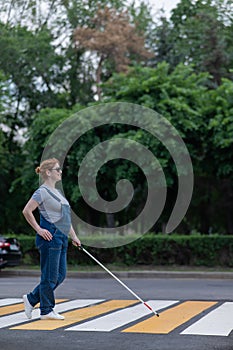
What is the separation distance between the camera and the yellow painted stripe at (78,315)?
772 centimetres

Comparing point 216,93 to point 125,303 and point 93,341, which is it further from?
point 93,341

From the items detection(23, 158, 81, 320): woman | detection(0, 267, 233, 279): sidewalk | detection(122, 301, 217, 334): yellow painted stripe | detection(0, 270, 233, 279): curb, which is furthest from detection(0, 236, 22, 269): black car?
detection(23, 158, 81, 320): woman

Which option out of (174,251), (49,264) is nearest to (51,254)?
(49,264)

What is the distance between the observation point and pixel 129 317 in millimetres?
8609

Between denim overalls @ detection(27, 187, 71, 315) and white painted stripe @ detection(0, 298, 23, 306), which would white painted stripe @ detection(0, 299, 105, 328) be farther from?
white painted stripe @ detection(0, 298, 23, 306)

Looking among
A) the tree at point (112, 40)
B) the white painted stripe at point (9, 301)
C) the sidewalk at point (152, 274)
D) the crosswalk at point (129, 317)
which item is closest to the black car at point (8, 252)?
the sidewalk at point (152, 274)

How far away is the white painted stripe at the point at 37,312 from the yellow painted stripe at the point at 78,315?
0.22 m

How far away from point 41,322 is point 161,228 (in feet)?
76.8

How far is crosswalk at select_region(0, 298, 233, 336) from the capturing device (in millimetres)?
7570

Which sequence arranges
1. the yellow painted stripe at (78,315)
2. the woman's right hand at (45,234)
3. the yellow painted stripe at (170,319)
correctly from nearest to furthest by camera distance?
the yellow painted stripe at (170,319)
the yellow painted stripe at (78,315)
the woman's right hand at (45,234)

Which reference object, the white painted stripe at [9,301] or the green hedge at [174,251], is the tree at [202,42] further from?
the white painted stripe at [9,301]

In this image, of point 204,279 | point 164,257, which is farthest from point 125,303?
point 164,257

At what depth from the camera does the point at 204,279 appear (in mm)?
→ 19000

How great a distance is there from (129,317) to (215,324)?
117 cm
